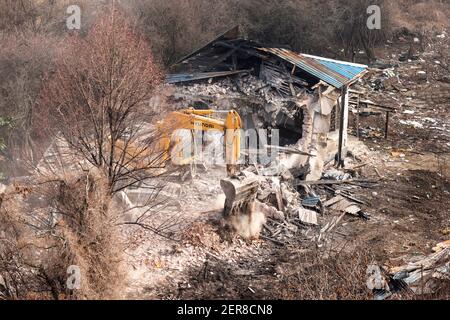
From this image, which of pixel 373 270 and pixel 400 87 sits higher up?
pixel 400 87

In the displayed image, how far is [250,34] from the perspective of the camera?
2645cm

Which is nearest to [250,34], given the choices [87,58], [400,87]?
[400,87]

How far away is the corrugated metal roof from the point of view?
1619 centimetres

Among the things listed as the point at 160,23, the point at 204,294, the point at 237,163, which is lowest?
the point at 204,294

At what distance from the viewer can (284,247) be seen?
1290cm

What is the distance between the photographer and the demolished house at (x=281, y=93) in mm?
16016

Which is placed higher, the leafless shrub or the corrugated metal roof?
the corrugated metal roof

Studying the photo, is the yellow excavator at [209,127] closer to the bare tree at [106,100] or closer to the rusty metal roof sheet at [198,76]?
the bare tree at [106,100]

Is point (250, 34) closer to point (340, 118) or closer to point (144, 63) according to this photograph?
point (340, 118)

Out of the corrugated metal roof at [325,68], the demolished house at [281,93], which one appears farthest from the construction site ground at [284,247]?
the corrugated metal roof at [325,68]

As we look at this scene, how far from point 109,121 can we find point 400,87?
16555mm

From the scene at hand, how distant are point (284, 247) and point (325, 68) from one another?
638cm

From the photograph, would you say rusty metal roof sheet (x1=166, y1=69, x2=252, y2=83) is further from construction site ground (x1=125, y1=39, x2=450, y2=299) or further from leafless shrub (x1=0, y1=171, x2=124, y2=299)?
leafless shrub (x1=0, y1=171, x2=124, y2=299)

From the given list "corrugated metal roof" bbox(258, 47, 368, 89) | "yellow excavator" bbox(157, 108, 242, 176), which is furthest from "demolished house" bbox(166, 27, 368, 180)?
"yellow excavator" bbox(157, 108, 242, 176)
